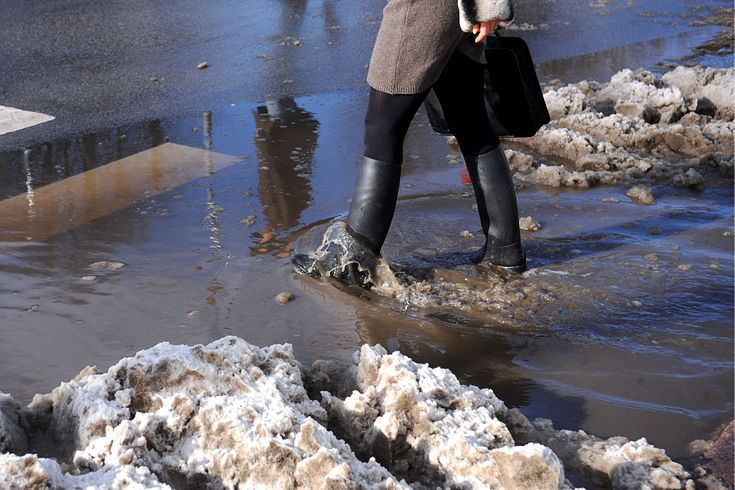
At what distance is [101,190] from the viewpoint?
456 centimetres

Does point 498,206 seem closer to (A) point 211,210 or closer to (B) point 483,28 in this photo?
(B) point 483,28

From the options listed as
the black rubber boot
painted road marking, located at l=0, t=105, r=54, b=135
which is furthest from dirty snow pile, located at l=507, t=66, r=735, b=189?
painted road marking, located at l=0, t=105, r=54, b=135

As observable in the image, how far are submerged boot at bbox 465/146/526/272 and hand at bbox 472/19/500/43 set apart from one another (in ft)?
1.66

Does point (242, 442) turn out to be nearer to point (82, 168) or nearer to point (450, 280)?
point (450, 280)

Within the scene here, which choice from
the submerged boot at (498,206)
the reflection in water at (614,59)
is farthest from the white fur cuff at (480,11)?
the reflection in water at (614,59)

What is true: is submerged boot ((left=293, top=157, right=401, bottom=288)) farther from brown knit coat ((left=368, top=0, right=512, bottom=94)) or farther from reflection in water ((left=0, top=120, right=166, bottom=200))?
reflection in water ((left=0, top=120, right=166, bottom=200))

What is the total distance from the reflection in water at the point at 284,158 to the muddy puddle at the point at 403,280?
15mm

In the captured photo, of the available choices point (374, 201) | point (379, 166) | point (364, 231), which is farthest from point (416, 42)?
point (364, 231)

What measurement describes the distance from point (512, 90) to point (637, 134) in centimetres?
199

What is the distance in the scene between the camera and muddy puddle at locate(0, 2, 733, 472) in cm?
298

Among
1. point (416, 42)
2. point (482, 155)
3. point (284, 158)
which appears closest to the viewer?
point (416, 42)

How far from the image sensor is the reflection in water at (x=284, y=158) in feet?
14.5

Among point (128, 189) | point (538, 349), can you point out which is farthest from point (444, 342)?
point (128, 189)

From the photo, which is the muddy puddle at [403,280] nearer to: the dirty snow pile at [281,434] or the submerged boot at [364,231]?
the submerged boot at [364,231]
